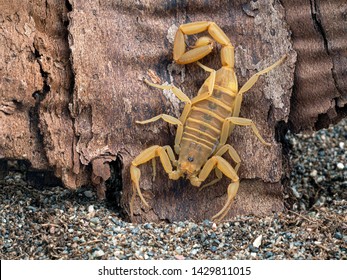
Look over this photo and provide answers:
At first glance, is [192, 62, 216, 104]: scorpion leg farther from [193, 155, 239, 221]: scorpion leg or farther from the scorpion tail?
the scorpion tail

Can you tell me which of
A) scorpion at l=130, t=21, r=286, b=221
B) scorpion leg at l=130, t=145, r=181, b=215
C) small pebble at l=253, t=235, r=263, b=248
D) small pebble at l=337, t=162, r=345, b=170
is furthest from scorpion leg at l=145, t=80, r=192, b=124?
small pebble at l=337, t=162, r=345, b=170

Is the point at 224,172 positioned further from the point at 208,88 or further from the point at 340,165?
the point at 340,165

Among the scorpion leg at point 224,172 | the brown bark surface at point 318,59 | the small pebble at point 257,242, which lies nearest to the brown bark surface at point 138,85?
the brown bark surface at point 318,59

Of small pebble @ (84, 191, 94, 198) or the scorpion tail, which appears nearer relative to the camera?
the scorpion tail

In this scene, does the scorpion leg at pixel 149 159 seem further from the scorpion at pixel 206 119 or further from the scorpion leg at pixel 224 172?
the scorpion leg at pixel 224 172

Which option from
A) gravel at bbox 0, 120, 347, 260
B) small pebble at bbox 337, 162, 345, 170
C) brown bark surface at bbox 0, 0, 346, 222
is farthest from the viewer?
small pebble at bbox 337, 162, 345, 170

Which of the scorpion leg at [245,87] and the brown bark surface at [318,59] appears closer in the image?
the scorpion leg at [245,87]
